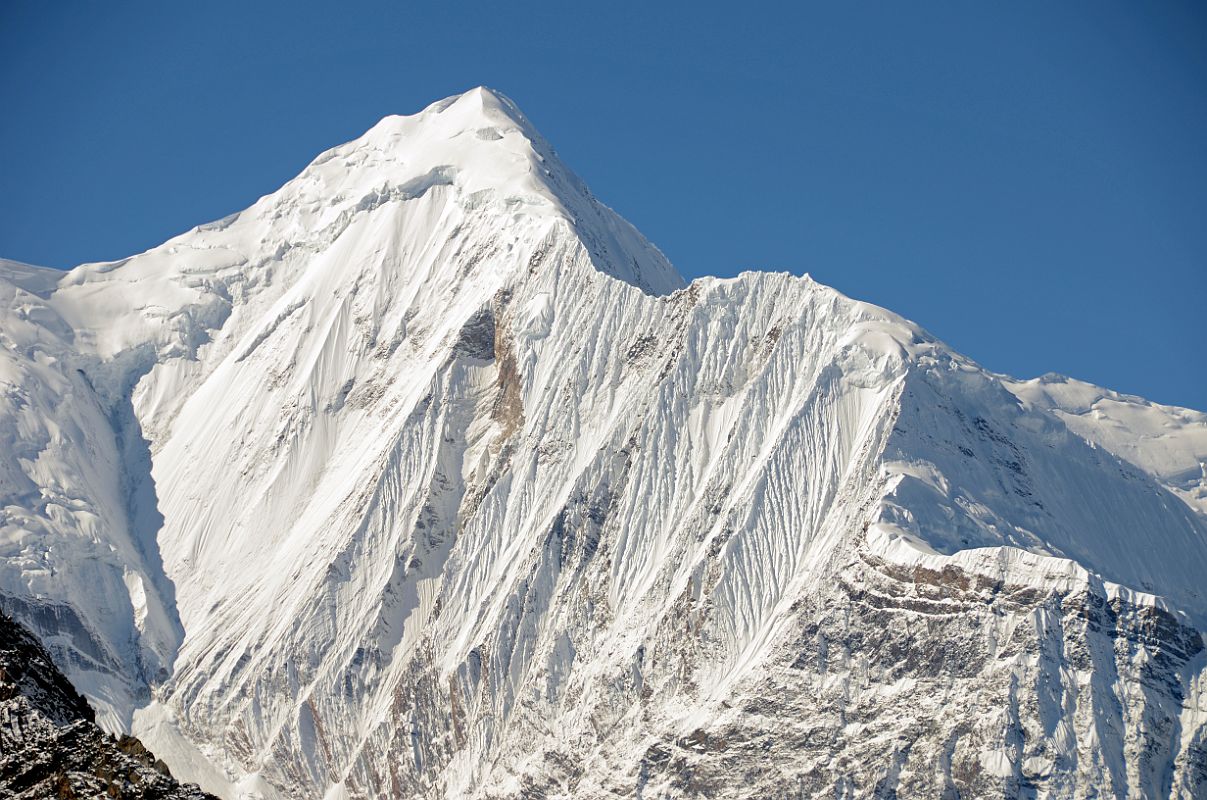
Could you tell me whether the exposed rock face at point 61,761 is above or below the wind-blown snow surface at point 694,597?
below

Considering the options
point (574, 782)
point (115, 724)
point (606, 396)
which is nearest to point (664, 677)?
point (574, 782)

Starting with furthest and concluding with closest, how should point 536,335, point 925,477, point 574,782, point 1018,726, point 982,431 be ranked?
point 536,335 < point 982,431 < point 925,477 < point 574,782 < point 1018,726

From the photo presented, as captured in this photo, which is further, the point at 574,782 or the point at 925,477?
the point at 925,477

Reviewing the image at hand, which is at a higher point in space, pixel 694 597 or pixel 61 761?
pixel 694 597

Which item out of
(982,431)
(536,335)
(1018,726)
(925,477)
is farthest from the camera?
(536,335)

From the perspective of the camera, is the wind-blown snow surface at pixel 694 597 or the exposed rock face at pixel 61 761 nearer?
the exposed rock face at pixel 61 761

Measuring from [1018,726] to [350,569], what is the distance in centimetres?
6846

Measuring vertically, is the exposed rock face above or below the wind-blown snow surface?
below

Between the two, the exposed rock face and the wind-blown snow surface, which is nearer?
the exposed rock face

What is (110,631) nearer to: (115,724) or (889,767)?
(115,724)

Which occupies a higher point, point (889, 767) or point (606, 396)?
point (606, 396)

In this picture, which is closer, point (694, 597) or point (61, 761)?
point (61, 761)

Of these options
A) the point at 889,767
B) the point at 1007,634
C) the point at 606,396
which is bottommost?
the point at 889,767

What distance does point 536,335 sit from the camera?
199 m
